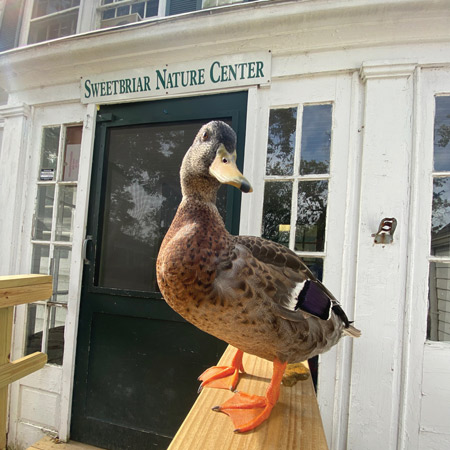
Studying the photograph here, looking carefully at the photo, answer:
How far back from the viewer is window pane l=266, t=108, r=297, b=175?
6.65 feet

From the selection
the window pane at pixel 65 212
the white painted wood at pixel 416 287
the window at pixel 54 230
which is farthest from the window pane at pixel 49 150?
the white painted wood at pixel 416 287

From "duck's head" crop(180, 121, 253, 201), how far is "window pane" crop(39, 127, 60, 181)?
7.55ft

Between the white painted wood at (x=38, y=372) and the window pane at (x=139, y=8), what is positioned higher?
the window pane at (x=139, y=8)

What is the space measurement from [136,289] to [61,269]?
2.91ft

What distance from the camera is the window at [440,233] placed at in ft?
5.63

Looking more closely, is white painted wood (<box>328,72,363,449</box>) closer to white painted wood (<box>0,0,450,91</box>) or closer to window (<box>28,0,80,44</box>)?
white painted wood (<box>0,0,450,91</box>)

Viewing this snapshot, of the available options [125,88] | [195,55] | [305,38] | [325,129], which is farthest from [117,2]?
[325,129]

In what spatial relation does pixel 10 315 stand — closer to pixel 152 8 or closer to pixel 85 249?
pixel 85 249

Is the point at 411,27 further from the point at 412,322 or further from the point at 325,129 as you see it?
the point at 412,322

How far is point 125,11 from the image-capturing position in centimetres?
305

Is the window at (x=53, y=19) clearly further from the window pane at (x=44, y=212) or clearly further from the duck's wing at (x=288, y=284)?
the duck's wing at (x=288, y=284)

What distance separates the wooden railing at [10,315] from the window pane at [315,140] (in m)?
1.82

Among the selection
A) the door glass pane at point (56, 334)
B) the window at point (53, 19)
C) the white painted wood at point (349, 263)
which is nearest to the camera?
the white painted wood at point (349, 263)

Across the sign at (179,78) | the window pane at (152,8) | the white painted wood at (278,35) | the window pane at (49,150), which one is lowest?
the window pane at (49,150)
